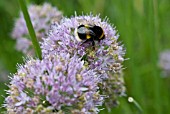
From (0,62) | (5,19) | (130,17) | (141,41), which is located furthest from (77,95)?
(5,19)

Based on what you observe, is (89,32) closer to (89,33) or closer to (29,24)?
(89,33)

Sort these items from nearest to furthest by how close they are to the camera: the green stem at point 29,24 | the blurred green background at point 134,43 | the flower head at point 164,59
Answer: the green stem at point 29,24 → the blurred green background at point 134,43 → the flower head at point 164,59

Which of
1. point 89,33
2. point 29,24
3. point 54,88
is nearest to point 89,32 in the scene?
point 89,33

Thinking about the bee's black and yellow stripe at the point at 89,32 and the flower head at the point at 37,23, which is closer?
the bee's black and yellow stripe at the point at 89,32

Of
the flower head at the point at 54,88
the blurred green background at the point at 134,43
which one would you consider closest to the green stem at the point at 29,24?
the flower head at the point at 54,88

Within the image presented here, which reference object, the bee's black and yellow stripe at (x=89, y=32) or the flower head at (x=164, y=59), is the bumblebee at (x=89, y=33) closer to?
the bee's black and yellow stripe at (x=89, y=32)

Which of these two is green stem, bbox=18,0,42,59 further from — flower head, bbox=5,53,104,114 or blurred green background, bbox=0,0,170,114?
blurred green background, bbox=0,0,170,114
